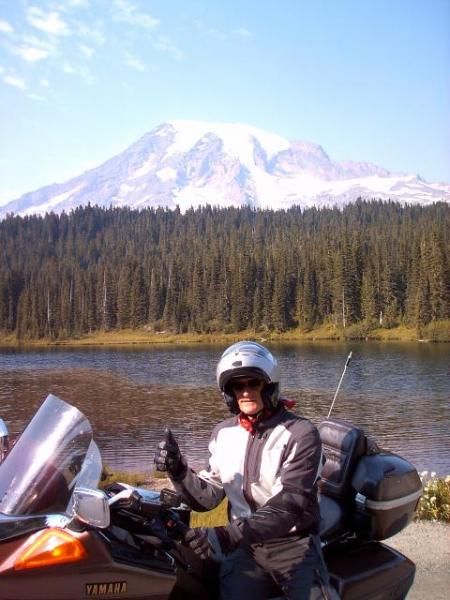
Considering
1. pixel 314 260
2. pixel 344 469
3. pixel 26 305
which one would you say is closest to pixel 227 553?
pixel 344 469

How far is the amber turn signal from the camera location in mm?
2850

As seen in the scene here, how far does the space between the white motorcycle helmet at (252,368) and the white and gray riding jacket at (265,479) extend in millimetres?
151

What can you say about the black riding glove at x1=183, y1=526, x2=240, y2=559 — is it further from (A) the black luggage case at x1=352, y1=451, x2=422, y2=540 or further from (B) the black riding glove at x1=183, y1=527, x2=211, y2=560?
(A) the black luggage case at x1=352, y1=451, x2=422, y2=540

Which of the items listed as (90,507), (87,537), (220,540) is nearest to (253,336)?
(220,540)

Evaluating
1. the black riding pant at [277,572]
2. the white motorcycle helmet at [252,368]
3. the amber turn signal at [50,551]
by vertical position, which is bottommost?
the black riding pant at [277,572]

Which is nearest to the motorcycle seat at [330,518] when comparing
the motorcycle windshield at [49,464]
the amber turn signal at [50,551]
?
the motorcycle windshield at [49,464]

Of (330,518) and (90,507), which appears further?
(330,518)

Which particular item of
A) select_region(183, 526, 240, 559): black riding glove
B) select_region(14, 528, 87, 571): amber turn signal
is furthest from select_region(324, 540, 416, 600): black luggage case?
select_region(14, 528, 87, 571): amber turn signal

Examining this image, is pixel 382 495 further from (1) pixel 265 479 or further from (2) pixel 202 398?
(2) pixel 202 398

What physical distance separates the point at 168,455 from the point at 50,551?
1.01 m

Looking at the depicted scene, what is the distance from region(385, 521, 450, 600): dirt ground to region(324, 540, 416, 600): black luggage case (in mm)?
1227

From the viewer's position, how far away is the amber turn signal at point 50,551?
9.35ft

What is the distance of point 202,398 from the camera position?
35.6 metres

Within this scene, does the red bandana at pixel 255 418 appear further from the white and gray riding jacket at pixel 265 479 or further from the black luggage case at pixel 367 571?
the black luggage case at pixel 367 571
